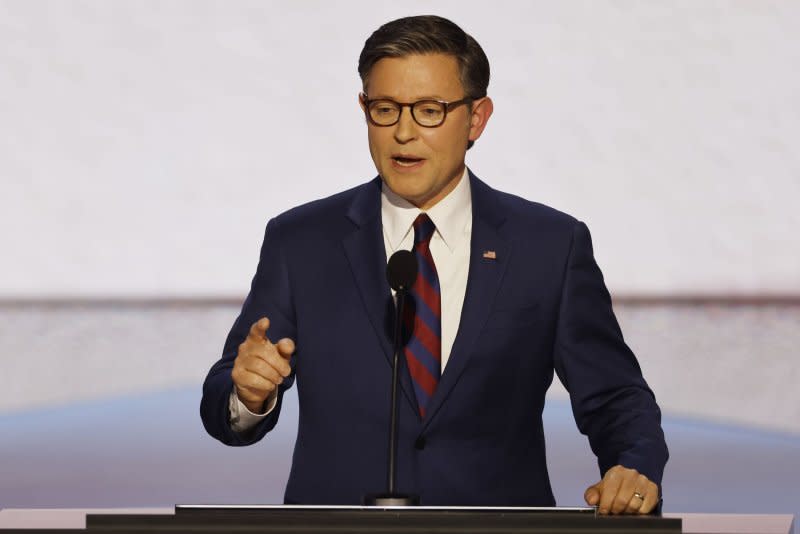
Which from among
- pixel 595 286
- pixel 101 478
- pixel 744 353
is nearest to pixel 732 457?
pixel 744 353

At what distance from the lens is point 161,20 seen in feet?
24.3

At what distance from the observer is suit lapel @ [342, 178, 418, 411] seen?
2.20 m

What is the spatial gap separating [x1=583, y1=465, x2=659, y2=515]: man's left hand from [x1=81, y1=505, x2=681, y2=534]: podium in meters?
0.22

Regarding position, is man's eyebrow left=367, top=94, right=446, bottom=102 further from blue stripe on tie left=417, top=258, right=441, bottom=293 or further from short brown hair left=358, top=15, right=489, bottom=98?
blue stripe on tie left=417, top=258, right=441, bottom=293

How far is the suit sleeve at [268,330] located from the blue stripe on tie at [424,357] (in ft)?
0.65

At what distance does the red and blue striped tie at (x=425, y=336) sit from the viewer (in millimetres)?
2164

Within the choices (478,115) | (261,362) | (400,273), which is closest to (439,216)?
(478,115)

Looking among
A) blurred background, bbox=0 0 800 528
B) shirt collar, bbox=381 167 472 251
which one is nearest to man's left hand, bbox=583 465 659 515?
shirt collar, bbox=381 167 472 251

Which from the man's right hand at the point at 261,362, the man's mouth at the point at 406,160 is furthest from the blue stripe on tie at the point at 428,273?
the man's right hand at the point at 261,362

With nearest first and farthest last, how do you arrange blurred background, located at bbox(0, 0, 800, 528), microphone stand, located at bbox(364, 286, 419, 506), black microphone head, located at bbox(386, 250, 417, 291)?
microphone stand, located at bbox(364, 286, 419, 506) < black microphone head, located at bbox(386, 250, 417, 291) < blurred background, located at bbox(0, 0, 800, 528)

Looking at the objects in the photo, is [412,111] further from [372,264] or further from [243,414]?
[243,414]

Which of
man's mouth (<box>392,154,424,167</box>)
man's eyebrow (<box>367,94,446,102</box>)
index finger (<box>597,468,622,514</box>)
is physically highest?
man's eyebrow (<box>367,94,446,102</box>)

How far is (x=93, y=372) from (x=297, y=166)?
271 centimetres

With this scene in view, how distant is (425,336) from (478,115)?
1.19ft
